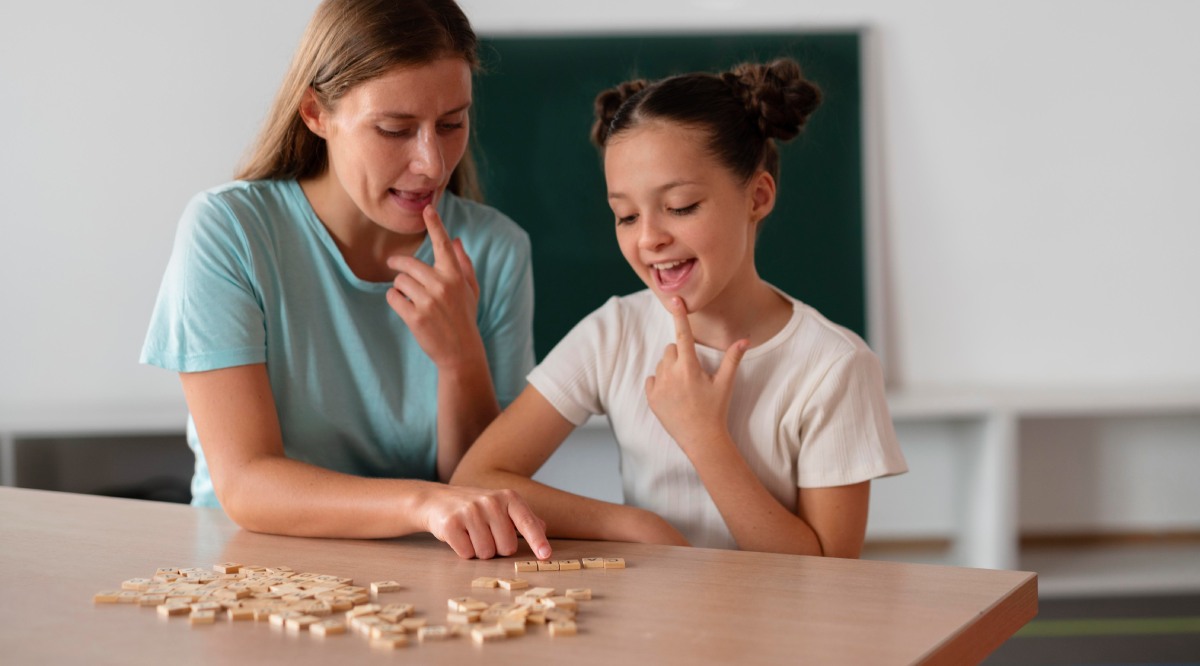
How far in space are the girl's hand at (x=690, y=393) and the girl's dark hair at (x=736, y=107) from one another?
290 mm

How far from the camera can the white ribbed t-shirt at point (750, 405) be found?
4.90 ft

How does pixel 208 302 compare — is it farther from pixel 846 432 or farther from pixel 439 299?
pixel 846 432

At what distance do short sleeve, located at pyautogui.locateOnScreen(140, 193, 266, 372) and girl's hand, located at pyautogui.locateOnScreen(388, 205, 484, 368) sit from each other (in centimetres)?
20

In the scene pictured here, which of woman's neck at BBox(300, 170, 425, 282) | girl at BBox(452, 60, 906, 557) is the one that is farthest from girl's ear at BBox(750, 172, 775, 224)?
woman's neck at BBox(300, 170, 425, 282)

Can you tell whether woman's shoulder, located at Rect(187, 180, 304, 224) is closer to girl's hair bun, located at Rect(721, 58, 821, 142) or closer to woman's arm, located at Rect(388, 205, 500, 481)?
woman's arm, located at Rect(388, 205, 500, 481)

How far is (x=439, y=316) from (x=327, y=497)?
36 centimetres

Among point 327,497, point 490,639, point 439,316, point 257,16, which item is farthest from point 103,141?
point 490,639

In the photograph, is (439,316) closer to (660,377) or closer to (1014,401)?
(660,377)

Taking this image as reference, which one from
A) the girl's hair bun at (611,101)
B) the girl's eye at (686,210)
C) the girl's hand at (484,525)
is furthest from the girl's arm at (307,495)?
the girl's hair bun at (611,101)

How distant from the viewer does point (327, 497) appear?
4.45 feet

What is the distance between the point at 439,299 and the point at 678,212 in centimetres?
36

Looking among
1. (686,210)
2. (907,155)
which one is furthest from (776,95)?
(907,155)

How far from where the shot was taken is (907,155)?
11.6ft

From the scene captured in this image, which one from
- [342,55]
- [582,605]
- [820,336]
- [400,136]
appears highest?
[342,55]
